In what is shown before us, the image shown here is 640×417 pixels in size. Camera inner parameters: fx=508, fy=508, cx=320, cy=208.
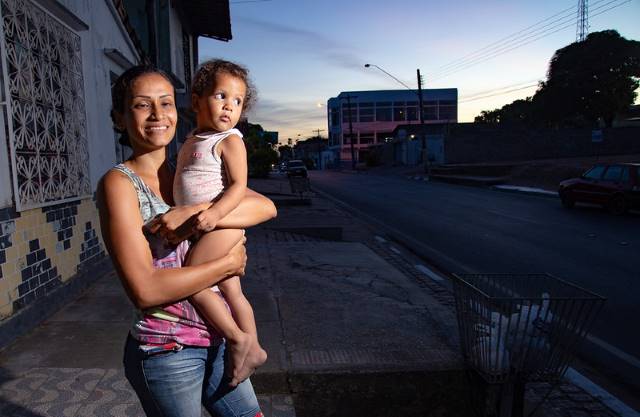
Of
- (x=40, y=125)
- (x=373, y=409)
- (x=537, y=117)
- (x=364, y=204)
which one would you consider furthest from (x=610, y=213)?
(x=537, y=117)

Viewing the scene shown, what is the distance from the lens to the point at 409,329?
4871 millimetres

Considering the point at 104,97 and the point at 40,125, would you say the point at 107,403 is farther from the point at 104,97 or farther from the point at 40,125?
the point at 104,97

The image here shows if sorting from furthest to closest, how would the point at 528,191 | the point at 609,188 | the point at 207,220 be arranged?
the point at 528,191 < the point at 609,188 < the point at 207,220

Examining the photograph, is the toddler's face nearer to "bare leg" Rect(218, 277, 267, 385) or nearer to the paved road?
"bare leg" Rect(218, 277, 267, 385)

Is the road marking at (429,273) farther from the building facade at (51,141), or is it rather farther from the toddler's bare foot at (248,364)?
the toddler's bare foot at (248,364)

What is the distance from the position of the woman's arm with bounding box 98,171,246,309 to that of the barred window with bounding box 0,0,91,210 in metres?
3.47

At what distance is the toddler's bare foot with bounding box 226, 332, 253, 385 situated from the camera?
1.78m

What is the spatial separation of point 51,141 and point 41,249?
1146 mm

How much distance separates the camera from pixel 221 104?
188 cm

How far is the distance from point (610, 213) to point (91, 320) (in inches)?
574

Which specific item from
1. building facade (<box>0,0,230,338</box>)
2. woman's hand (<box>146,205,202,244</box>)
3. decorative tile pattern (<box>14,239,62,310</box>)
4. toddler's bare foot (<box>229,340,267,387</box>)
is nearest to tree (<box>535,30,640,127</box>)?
building facade (<box>0,0,230,338</box>)

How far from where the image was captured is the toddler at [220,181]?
5.65ft

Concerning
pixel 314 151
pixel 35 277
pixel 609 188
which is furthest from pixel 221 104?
pixel 314 151

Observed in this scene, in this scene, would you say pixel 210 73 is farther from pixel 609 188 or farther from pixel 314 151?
pixel 314 151
